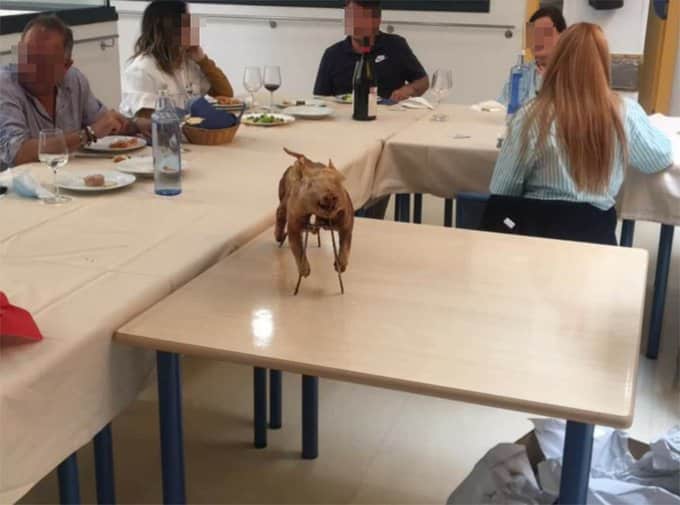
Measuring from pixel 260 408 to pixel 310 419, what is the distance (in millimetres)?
151

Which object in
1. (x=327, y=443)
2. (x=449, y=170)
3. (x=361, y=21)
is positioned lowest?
(x=327, y=443)

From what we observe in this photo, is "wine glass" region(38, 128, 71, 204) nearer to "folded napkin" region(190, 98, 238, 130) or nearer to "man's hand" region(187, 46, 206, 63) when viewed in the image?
"folded napkin" region(190, 98, 238, 130)

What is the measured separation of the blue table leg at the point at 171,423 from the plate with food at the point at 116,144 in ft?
3.80

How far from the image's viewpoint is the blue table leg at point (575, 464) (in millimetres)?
1350

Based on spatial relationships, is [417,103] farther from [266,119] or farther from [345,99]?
[266,119]

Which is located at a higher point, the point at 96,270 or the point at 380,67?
the point at 380,67

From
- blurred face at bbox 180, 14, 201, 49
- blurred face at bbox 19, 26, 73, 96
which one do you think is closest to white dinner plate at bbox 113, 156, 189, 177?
blurred face at bbox 19, 26, 73, 96

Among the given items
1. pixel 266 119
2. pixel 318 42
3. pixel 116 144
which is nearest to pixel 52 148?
pixel 116 144

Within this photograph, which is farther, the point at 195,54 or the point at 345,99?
the point at 345,99

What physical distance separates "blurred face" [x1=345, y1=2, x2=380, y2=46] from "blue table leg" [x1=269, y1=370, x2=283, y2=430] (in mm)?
1873

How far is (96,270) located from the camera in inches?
64.9

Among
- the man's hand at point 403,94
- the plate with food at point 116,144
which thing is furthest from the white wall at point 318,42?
the plate with food at point 116,144

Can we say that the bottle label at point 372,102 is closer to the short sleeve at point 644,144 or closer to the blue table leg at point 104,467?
the short sleeve at point 644,144

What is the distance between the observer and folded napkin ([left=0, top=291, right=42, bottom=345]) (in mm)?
1303
